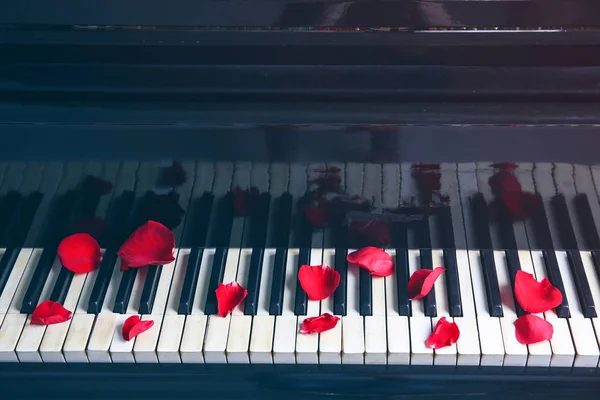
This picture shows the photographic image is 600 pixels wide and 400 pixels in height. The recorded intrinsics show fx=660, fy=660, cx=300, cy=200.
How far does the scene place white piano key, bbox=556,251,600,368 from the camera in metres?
1.14

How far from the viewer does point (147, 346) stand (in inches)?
46.2

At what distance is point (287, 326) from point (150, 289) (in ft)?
0.92

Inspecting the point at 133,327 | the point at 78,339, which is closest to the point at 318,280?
the point at 133,327

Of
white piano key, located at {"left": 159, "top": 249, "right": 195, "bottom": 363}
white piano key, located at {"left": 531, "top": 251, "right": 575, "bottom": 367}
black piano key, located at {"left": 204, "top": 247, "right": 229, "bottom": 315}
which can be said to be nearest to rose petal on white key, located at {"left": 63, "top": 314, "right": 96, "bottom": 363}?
white piano key, located at {"left": 159, "top": 249, "right": 195, "bottom": 363}

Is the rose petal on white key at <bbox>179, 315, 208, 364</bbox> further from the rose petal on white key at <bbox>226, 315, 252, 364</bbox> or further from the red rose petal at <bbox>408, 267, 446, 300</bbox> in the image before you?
the red rose petal at <bbox>408, 267, 446, 300</bbox>

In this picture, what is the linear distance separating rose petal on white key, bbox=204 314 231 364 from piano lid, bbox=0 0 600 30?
52 centimetres

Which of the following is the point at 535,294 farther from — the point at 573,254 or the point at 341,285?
the point at 341,285

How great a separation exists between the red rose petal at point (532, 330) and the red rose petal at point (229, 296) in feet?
1.65

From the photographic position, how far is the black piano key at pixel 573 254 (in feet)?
3.94

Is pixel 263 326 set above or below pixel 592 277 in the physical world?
below

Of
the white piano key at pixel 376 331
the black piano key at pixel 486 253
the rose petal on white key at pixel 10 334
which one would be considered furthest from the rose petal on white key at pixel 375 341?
the rose petal on white key at pixel 10 334

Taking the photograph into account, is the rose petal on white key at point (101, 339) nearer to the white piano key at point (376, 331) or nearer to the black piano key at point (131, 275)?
the black piano key at point (131, 275)

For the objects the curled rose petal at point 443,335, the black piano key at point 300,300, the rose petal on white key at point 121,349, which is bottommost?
the rose petal on white key at point 121,349

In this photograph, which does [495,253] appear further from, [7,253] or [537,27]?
[7,253]
